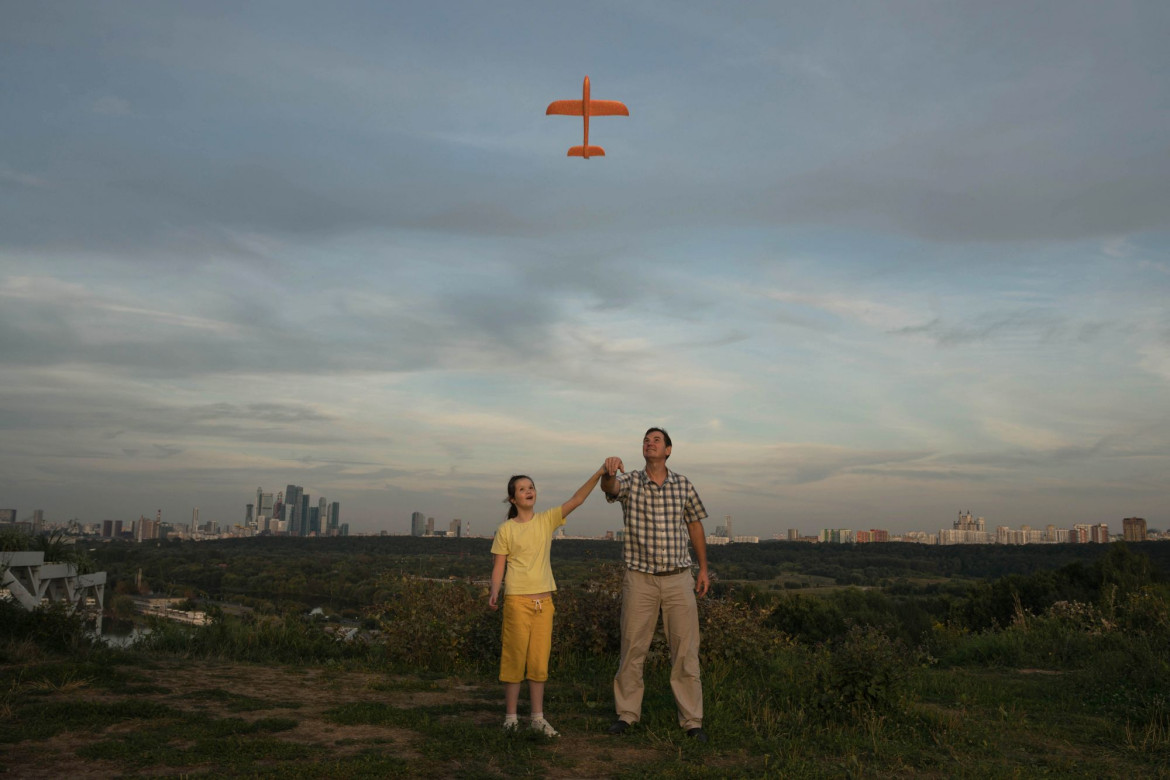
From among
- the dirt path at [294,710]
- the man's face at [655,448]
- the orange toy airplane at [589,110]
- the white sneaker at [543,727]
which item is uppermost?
the orange toy airplane at [589,110]

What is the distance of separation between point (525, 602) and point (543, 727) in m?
0.92

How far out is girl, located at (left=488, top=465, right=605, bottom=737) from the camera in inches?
215

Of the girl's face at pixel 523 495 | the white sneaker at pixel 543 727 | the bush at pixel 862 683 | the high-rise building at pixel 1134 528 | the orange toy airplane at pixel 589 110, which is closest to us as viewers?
the white sneaker at pixel 543 727

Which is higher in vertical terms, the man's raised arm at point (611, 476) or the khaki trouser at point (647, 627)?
the man's raised arm at point (611, 476)

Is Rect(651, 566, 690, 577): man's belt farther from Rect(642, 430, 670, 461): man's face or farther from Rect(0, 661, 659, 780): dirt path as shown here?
Rect(0, 661, 659, 780): dirt path

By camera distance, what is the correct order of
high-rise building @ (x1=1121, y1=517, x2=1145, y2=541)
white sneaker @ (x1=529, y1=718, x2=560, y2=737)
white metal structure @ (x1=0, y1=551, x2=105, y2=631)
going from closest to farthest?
1. white sneaker @ (x1=529, y1=718, x2=560, y2=737)
2. white metal structure @ (x1=0, y1=551, x2=105, y2=631)
3. high-rise building @ (x1=1121, y1=517, x2=1145, y2=541)

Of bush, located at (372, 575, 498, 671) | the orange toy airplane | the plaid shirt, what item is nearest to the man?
the plaid shirt

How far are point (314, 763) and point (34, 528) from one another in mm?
8538

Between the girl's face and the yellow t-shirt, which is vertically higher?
the girl's face

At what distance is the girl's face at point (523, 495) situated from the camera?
5598 mm

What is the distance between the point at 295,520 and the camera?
103 meters

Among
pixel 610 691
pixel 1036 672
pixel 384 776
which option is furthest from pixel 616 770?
pixel 1036 672

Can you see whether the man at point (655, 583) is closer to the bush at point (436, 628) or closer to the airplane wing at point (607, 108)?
the bush at point (436, 628)

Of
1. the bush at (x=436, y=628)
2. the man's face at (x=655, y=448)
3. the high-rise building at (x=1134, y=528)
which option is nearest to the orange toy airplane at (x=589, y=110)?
the bush at (x=436, y=628)
